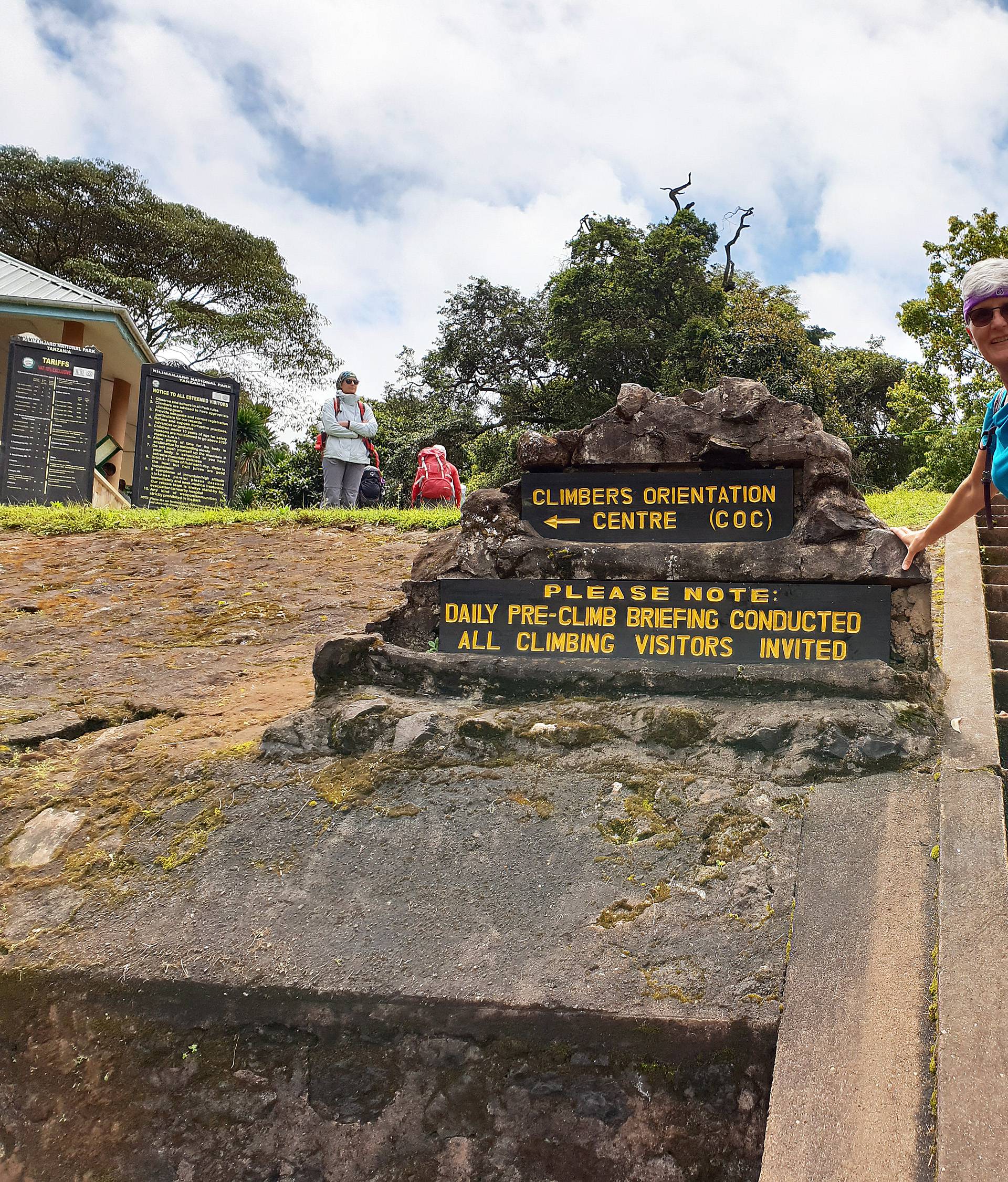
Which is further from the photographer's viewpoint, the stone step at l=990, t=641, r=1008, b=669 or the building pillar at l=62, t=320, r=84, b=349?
the building pillar at l=62, t=320, r=84, b=349

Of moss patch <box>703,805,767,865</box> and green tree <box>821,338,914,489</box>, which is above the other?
green tree <box>821,338,914,489</box>

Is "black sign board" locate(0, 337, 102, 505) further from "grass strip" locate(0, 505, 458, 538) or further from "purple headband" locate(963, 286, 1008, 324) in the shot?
"purple headband" locate(963, 286, 1008, 324)

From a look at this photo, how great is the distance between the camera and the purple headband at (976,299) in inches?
87.8

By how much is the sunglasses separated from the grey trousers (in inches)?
354

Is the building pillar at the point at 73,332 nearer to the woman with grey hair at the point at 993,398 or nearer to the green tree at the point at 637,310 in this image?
the green tree at the point at 637,310

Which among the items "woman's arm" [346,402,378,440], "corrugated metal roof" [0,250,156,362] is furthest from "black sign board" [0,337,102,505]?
"woman's arm" [346,402,378,440]

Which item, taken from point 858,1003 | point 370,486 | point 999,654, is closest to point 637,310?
point 370,486

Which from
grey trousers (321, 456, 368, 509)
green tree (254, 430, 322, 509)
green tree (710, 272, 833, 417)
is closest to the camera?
grey trousers (321, 456, 368, 509)

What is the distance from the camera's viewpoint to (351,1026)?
7.55 feet

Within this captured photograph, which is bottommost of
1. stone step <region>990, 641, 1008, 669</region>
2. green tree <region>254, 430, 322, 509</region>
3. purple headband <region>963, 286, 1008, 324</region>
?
stone step <region>990, 641, 1008, 669</region>

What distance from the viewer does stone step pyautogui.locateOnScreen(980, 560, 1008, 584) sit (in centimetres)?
567

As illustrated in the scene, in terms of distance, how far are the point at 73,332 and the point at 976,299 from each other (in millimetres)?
16553

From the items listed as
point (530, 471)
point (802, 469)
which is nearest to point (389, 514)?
point (530, 471)

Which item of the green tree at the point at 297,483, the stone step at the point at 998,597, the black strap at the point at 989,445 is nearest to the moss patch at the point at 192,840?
the black strap at the point at 989,445
